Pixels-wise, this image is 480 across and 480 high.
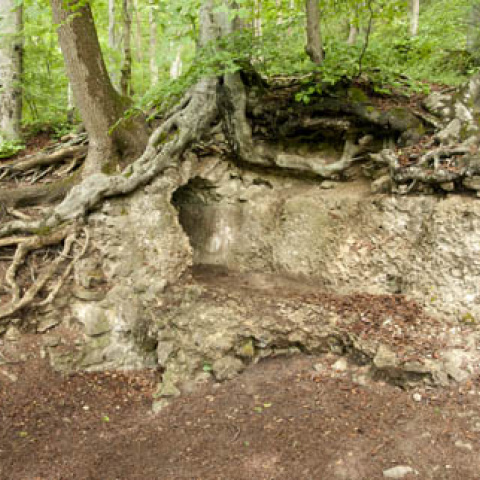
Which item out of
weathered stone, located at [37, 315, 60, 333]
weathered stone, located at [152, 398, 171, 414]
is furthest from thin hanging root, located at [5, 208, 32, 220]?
weathered stone, located at [152, 398, 171, 414]

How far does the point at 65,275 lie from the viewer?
5.76 m

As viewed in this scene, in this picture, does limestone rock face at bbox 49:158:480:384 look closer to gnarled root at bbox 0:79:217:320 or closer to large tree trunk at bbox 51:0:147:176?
gnarled root at bbox 0:79:217:320

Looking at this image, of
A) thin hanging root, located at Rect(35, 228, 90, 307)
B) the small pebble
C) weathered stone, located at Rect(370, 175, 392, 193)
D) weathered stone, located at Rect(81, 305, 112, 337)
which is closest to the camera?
the small pebble

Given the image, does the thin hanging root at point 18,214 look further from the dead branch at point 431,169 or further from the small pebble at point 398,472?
the small pebble at point 398,472

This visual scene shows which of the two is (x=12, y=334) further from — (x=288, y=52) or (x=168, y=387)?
(x=288, y=52)

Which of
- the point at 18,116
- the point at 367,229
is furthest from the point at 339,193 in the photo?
the point at 18,116

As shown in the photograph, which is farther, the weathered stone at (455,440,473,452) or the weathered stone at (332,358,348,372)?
the weathered stone at (332,358,348,372)

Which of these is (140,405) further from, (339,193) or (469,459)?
(339,193)

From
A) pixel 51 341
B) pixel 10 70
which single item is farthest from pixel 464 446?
pixel 10 70

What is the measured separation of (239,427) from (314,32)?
6019 mm

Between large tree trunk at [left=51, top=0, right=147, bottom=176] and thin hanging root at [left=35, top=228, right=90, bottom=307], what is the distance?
1437 millimetres

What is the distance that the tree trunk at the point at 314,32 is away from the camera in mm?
6492

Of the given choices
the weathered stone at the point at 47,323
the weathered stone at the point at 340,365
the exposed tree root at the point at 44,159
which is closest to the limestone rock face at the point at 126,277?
the weathered stone at the point at 47,323

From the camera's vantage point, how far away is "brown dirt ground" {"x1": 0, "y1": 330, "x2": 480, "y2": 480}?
3.82m
